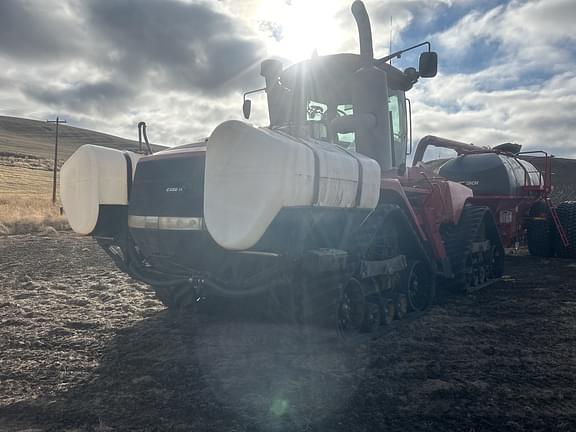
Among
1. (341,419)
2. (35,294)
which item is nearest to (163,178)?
(341,419)

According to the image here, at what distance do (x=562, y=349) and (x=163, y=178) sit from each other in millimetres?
4023

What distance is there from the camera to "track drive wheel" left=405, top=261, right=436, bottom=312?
6699 mm

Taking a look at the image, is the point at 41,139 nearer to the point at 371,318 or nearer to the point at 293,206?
the point at 371,318

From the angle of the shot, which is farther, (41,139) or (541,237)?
(41,139)

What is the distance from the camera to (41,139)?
9638cm

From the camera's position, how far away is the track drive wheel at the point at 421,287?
6.70m

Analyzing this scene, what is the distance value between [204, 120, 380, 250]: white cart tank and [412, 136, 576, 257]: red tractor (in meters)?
7.19

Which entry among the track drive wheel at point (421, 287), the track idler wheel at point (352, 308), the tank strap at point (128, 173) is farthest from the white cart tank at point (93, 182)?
the track drive wheel at point (421, 287)

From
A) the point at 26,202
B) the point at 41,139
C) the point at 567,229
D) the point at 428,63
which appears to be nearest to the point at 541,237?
the point at 567,229

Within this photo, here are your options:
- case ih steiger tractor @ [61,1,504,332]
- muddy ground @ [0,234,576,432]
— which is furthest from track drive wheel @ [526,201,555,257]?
case ih steiger tractor @ [61,1,504,332]

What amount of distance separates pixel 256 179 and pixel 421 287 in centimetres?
357

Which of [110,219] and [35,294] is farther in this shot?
[35,294]

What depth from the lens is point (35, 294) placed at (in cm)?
765

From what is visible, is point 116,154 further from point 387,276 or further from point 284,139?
point 387,276
